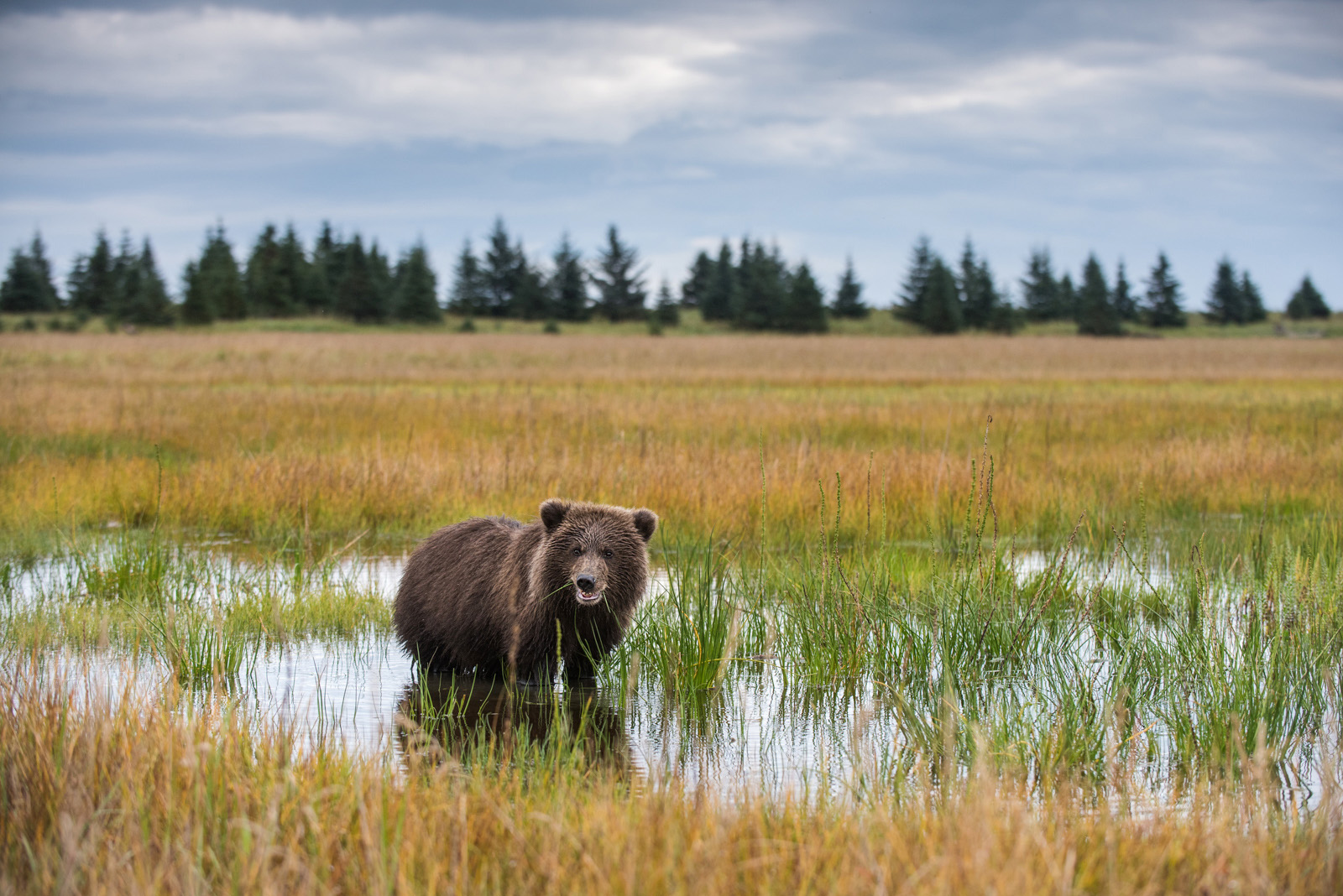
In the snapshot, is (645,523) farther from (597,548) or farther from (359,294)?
(359,294)

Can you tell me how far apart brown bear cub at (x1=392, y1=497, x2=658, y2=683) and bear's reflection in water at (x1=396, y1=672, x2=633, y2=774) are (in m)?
0.17

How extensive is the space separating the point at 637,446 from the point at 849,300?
75.1m

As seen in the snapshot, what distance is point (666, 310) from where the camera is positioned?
76.4 m

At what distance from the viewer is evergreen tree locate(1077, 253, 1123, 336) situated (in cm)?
7669

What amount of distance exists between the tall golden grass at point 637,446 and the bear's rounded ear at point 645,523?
135 cm

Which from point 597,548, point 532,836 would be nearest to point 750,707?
point 597,548

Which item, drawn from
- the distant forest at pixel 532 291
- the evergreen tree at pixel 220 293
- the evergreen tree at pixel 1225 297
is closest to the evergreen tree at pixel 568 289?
the distant forest at pixel 532 291

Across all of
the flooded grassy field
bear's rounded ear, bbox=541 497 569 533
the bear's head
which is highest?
bear's rounded ear, bbox=541 497 569 533

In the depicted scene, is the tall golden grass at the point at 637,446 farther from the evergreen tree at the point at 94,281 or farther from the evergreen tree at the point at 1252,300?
the evergreen tree at the point at 1252,300

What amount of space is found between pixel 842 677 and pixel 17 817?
142 inches

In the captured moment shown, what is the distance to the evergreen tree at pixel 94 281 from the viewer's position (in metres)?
75.7

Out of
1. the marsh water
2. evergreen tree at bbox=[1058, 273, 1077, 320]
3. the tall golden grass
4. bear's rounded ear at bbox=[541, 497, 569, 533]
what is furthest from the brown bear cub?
evergreen tree at bbox=[1058, 273, 1077, 320]

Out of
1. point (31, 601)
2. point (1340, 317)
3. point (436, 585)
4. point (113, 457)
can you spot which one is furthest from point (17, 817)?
point (1340, 317)

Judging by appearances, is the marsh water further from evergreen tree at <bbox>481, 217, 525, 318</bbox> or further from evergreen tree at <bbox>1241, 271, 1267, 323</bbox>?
evergreen tree at <bbox>1241, 271, 1267, 323</bbox>
